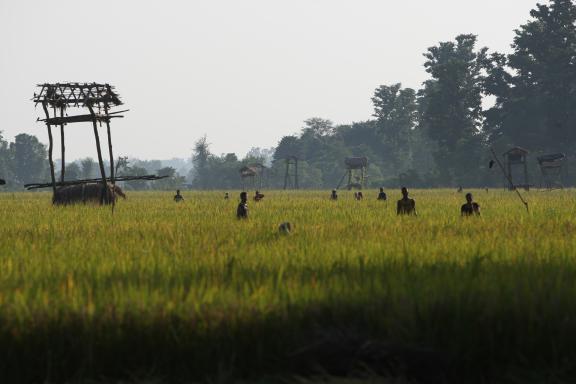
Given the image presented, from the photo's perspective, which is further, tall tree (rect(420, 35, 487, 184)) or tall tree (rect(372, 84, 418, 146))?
tall tree (rect(372, 84, 418, 146))

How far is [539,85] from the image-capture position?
7125 cm

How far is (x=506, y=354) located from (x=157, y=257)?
14.3 feet

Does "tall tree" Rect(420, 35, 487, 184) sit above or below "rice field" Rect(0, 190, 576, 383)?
above

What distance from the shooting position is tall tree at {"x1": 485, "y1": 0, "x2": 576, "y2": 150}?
6706 centimetres

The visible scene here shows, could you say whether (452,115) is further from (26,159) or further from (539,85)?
(26,159)

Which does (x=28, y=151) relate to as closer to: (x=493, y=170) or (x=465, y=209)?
(x=493, y=170)

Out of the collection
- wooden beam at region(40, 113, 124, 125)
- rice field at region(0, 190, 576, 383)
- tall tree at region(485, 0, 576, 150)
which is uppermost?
tall tree at region(485, 0, 576, 150)

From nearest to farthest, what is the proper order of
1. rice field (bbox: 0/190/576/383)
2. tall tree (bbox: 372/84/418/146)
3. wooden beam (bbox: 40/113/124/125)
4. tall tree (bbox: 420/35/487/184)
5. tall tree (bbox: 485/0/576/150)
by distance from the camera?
rice field (bbox: 0/190/576/383), wooden beam (bbox: 40/113/124/125), tall tree (bbox: 485/0/576/150), tall tree (bbox: 420/35/487/184), tall tree (bbox: 372/84/418/146)

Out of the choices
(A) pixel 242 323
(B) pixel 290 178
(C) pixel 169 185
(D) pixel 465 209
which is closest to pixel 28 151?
(C) pixel 169 185

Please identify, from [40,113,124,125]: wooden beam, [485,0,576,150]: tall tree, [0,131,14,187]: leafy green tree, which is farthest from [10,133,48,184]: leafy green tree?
[40,113,124,125]: wooden beam

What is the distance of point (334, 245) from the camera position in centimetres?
1030

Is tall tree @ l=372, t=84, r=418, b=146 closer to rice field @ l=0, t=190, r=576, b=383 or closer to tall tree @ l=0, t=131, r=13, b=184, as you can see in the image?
tall tree @ l=0, t=131, r=13, b=184

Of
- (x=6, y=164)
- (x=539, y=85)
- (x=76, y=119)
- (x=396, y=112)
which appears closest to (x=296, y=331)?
(x=76, y=119)

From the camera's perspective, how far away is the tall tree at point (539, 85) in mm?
67062
